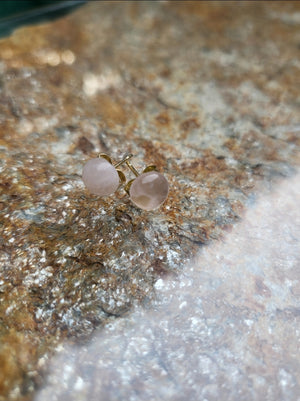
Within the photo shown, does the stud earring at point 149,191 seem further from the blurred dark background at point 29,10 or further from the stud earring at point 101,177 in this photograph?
the blurred dark background at point 29,10

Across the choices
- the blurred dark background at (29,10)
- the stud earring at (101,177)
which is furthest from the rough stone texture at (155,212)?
the blurred dark background at (29,10)

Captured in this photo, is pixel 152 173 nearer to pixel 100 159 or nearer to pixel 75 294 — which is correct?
pixel 100 159

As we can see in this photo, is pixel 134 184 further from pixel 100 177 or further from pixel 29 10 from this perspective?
pixel 29 10

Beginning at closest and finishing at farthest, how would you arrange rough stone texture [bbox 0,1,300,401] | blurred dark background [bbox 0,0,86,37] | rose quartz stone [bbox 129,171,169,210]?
1. rough stone texture [bbox 0,1,300,401]
2. rose quartz stone [bbox 129,171,169,210]
3. blurred dark background [bbox 0,0,86,37]

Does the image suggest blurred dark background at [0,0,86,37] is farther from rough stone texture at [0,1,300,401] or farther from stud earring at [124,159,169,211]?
stud earring at [124,159,169,211]

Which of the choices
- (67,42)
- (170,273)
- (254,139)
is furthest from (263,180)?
(67,42)

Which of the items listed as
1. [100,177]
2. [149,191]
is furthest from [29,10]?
[149,191]

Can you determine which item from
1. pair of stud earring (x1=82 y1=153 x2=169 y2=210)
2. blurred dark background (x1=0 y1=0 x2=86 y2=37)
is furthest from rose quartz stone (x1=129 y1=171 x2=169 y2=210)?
blurred dark background (x1=0 y1=0 x2=86 y2=37)
